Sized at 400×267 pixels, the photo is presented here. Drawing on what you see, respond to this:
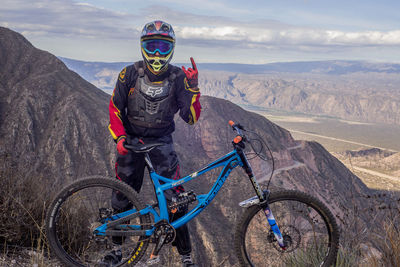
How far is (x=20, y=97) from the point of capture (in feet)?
160

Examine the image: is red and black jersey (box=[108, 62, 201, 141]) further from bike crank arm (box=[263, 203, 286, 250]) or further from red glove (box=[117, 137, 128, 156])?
bike crank arm (box=[263, 203, 286, 250])

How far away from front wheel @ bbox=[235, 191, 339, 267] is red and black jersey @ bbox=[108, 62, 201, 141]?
1.69 metres

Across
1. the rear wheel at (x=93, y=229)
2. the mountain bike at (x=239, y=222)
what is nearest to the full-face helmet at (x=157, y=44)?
the mountain bike at (x=239, y=222)

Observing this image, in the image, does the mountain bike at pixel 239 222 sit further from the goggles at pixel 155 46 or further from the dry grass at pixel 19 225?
the goggles at pixel 155 46

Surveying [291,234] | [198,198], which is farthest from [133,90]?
[291,234]

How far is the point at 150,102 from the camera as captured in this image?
4.82 meters

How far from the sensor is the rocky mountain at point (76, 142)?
40.2 meters

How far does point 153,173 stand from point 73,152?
4335 cm

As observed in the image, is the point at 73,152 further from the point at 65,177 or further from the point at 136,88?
the point at 136,88

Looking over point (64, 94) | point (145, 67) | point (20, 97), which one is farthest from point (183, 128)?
point (145, 67)

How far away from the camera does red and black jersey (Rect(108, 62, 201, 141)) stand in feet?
15.8

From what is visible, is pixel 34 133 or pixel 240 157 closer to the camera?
pixel 240 157

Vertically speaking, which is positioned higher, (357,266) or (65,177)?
(357,266)

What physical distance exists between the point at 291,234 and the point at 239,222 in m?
0.68
